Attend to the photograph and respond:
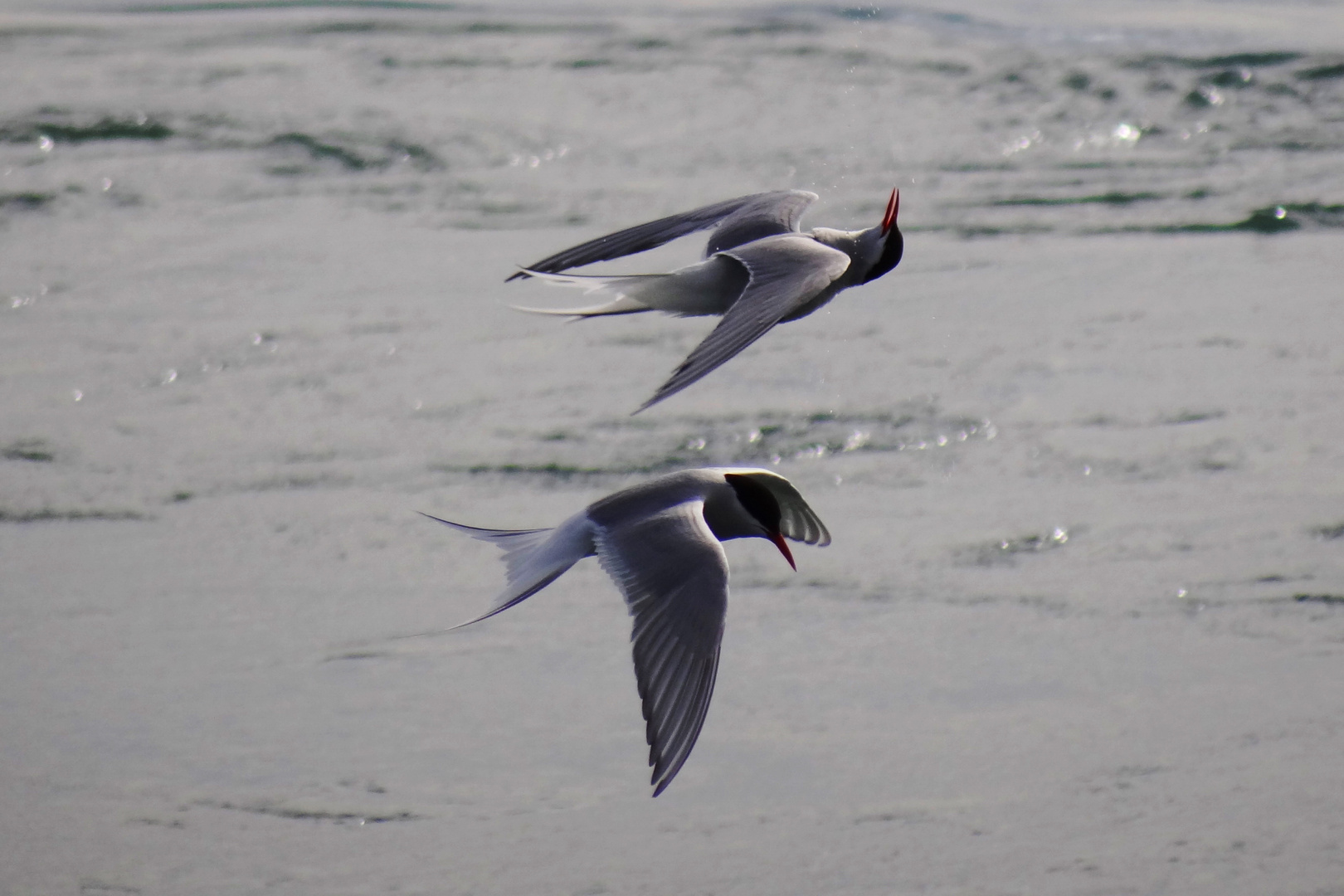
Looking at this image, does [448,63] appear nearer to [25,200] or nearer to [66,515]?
[25,200]

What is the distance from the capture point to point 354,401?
215 inches

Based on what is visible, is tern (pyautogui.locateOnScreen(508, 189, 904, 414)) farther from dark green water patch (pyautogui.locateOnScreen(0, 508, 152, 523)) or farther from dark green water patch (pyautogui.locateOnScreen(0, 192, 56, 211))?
dark green water patch (pyautogui.locateOnScreen(0, 192, 56, 211))

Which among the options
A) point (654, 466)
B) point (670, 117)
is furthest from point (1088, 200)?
point (654, 466)

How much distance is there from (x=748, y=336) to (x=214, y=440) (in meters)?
2.60

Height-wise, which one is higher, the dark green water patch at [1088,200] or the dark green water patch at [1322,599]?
the dark green water patch at [1088,200]

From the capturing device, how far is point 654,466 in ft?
16.6

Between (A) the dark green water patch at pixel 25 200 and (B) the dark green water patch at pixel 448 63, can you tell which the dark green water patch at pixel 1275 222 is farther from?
(A) the dark green water patch at pixel 25 200

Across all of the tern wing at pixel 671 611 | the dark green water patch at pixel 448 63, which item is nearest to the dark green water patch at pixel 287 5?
the dark green water patch at pixel 448 63

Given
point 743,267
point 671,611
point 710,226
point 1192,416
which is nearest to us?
point 671,611

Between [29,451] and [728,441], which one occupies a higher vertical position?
[728,441]

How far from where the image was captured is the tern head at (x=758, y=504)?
3.49m

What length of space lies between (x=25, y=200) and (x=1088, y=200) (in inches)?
172

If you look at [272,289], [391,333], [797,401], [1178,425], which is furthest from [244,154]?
[1178,425]

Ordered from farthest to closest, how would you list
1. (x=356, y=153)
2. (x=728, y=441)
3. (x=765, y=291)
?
(x=356, y=153)
(x=728, y=441)
(x=765, y=291)
